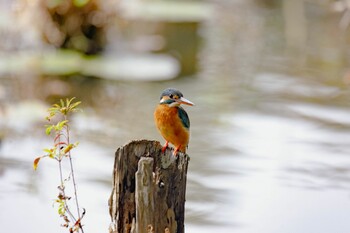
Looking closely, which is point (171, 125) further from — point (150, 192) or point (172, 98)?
point (150, 192)

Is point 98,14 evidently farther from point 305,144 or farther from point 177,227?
point 177,227

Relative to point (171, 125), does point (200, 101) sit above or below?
above

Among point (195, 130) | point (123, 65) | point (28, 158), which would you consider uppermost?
point (123, 65)

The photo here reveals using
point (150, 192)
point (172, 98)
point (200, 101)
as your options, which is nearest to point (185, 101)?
point (172, 98)

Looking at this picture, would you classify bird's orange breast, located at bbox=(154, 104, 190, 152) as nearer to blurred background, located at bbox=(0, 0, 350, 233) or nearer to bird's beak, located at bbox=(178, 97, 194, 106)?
bird's beak, located at bbox=(178, 97, 194, 106)

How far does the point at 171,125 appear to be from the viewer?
357 cm

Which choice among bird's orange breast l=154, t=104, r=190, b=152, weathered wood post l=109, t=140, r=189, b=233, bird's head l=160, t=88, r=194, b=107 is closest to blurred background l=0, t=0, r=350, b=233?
bird's orange breast l=154, t=104, r=190, b=152

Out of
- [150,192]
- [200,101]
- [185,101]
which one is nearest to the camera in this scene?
[150,192]

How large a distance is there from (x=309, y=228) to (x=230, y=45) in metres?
5.31

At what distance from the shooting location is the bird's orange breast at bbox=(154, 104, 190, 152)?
357 cm

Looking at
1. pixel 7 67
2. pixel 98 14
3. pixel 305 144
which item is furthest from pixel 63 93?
pixel 305 144

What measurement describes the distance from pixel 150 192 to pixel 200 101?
4237 mm

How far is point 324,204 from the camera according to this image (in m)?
5.05

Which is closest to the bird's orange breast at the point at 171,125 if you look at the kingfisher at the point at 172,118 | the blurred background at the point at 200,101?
the kingfisher at the point at 172,118
